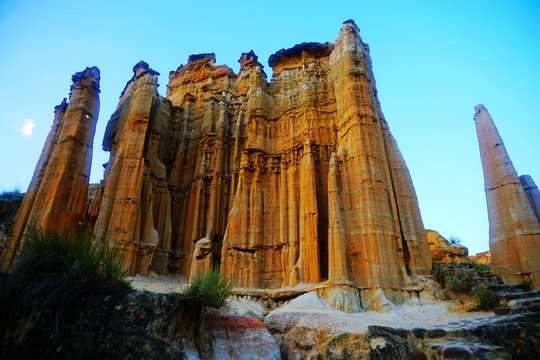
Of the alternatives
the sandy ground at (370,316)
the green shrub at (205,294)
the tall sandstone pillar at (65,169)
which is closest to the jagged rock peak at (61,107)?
the tall sandstone pillar at (65,169)

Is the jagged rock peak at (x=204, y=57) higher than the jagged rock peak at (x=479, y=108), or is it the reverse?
the jagged rock peak at (x=204, y=57)

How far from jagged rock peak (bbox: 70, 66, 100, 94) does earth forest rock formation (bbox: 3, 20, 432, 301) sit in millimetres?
1553

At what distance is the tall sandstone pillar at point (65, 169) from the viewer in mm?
19609

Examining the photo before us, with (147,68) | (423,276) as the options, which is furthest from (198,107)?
(423,276)

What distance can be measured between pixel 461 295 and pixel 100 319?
13176mm

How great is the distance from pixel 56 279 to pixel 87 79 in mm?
23190

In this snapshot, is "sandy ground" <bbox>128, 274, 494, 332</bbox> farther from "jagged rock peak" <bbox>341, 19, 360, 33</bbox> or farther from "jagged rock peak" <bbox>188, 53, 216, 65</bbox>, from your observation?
"jagged rock peak" <bbox>188, 53, 216, 65</bbox>

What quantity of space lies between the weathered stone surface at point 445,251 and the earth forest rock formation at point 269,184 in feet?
20.9

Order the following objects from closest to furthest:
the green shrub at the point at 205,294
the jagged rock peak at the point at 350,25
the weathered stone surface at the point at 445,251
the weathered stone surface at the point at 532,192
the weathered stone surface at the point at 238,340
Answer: the green shrub at the point at 205,294, the weathered stone surface at the point at 238,340, the weathered stone surface at the point at 532,192, the weathered stone surface at the point at 445,251, the jagged rock peak at the point at 350,25

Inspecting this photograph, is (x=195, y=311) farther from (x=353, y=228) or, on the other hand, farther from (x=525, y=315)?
(x=353, y=228)

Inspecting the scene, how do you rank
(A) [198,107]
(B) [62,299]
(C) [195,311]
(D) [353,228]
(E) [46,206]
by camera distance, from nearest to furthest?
1. (B) [62,299]
2. (C) [195,311]
3. (D) [353,228]
4. (E) [46,206]
5. (A) [198,107]

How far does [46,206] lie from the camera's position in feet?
65.0

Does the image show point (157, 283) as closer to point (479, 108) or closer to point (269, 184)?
point (269, 184)

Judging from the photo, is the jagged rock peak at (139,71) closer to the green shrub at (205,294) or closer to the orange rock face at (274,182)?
the orange rock face at (274,182)
